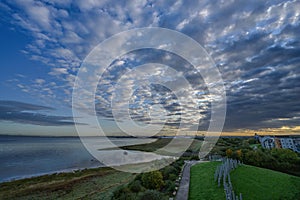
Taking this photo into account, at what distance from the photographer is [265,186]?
14867mm

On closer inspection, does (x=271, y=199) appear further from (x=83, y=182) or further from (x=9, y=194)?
(x=9, y=194)

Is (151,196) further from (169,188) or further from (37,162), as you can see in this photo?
(37,162)

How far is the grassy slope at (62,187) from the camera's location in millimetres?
18391

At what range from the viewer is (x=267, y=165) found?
25625mm

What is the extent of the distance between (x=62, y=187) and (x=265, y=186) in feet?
75.7

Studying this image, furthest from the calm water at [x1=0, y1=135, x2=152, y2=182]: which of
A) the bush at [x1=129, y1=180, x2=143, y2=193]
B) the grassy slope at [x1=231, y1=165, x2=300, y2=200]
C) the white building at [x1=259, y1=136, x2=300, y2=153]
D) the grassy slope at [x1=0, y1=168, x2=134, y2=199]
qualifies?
the white building at [x1=259, y1=136, x2=300, y2=153]

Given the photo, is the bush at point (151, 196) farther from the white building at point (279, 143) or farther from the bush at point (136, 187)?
the white building at point (279, 143)

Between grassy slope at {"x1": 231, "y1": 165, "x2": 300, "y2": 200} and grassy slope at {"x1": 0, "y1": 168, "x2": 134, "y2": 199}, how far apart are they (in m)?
12.8

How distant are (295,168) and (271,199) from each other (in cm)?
1779

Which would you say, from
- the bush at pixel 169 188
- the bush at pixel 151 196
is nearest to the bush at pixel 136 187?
the bush at pixel 169 188

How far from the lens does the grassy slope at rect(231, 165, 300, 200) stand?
42.7 feet

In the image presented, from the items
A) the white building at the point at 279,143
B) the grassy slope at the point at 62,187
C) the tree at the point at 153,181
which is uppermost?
the white building at the point at 279,143

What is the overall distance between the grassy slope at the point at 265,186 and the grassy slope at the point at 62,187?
12829 millimetres

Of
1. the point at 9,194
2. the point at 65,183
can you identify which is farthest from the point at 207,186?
the point at 9,194
